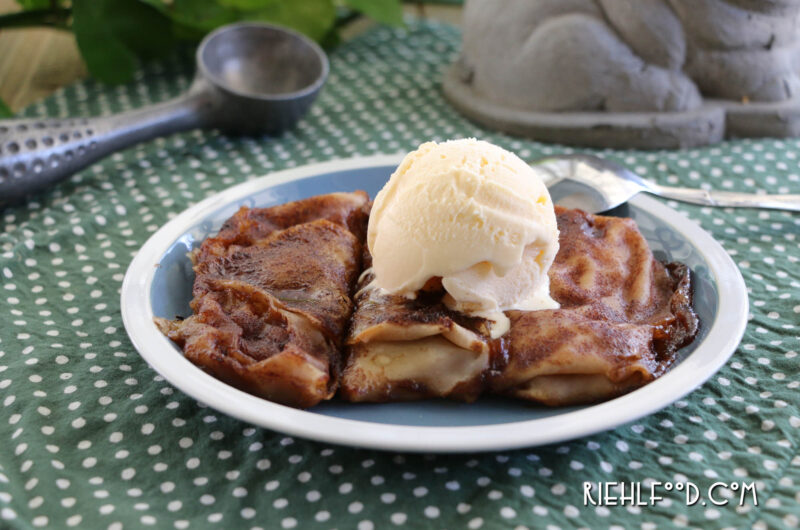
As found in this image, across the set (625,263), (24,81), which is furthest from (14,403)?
(24,81)

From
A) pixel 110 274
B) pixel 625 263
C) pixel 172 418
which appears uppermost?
pixel 625 263

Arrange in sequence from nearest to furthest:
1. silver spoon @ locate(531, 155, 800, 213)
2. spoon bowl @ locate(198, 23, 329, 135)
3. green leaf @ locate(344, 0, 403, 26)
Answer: silver spoon @ locate(531, 155, 800, 213) → spoon bowl @ locate(198, 23, 329, 135) → green leaf @ locate(344, 0, 403, 26)

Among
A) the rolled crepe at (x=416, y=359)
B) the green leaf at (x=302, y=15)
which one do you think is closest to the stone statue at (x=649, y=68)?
the green leaf at (x=302, y=15)

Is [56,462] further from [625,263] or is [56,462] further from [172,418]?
[625,263]

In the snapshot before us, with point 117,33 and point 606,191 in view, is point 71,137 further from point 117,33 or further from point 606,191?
point 606,191

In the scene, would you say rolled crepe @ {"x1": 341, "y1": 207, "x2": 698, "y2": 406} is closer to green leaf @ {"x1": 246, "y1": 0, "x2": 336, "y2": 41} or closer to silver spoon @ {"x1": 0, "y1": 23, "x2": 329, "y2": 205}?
silver spoon @ {"x1": 0, "y1": 23, "x2": 329, "y2": 205}

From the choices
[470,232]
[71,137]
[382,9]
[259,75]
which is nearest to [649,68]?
[382,9]

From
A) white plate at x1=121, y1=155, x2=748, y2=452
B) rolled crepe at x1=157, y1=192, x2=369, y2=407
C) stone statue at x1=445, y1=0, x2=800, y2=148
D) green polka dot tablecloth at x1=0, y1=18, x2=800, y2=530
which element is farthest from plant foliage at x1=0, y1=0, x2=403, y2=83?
rolled crepe at x1=157, y1=192, x2=369, y2=407
